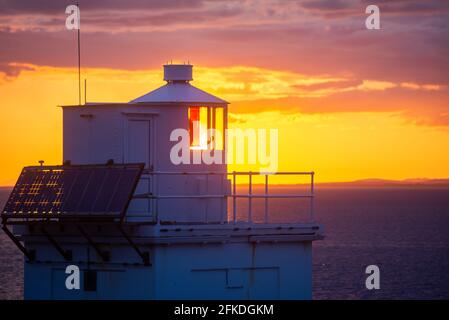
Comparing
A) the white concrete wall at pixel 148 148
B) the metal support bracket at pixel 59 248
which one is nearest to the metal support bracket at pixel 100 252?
the metal support bracket at pixel 59 248

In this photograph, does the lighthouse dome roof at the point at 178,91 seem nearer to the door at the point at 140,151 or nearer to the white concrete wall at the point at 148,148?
the white concrete wall at the point at 148,148

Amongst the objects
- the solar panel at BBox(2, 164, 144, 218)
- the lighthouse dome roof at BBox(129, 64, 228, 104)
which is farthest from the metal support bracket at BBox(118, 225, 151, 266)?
the lighthouse dome roof at BBox(129, 64, 228, 104)

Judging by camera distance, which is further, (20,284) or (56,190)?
(20,284)

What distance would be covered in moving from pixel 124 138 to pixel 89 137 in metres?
0.99

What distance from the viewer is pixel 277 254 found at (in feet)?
88.1

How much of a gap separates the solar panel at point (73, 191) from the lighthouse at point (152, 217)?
3 cm

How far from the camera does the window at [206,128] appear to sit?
27.2 metres

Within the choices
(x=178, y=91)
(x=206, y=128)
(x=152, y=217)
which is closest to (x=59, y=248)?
(x=152, y=217)

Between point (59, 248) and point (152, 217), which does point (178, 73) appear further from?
point (59, 248)

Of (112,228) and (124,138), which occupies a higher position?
(124,138)
